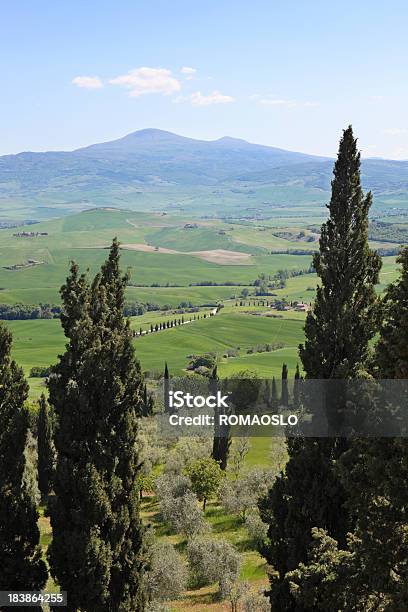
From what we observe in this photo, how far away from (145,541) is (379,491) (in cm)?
1450

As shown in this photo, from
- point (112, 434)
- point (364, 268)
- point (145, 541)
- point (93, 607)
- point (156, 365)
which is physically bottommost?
point (156, 365)

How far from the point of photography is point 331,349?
78.3 ft

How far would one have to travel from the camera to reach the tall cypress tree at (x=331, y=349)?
2275 centimetres

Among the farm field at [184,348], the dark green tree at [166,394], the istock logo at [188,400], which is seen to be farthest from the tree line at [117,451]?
the farm field at [184,348]

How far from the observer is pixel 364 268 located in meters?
24.3

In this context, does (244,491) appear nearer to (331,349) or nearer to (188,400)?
(331,349)

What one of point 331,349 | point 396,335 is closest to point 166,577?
Result: point 331,349

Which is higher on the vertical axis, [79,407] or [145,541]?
[79,407]

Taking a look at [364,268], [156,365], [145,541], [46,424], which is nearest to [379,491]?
[364,268]

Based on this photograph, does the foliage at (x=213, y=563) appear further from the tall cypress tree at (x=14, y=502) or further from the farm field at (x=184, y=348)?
the farm field at (x=184, y=348)

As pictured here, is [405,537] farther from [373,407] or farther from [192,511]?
[192,511]

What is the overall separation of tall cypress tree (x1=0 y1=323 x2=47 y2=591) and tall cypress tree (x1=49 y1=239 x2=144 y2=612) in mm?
2001

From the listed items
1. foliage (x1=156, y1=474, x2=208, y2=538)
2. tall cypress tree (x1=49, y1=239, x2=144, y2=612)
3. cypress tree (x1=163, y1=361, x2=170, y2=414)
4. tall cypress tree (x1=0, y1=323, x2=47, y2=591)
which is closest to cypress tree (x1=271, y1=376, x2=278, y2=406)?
cypress tree (x1=163, y1=361, x2=170, y2=414)

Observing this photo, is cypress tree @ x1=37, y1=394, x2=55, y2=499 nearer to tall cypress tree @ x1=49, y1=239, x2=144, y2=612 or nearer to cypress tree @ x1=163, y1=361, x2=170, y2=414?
tall cypress tree @ x1=49, y1=239, x2=144, y2=612
